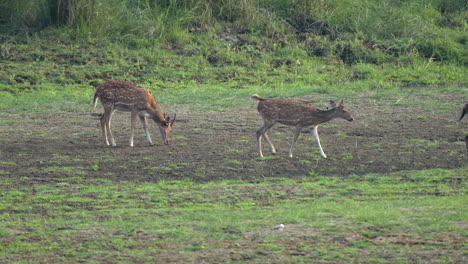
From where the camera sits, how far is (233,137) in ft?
49.8

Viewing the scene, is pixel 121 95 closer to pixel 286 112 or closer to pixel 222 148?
pixel 222 148

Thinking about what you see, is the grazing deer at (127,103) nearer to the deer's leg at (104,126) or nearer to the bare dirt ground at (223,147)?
the deer's leg at (104,126)

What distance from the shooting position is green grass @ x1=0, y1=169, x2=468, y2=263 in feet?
28.3

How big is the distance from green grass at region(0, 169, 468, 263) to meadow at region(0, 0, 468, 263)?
0.03 m

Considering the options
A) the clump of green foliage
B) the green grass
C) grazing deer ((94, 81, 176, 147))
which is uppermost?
the green grass

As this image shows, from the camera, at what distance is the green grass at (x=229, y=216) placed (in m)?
8.62

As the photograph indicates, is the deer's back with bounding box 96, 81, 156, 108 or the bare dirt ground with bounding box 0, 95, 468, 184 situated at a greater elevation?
the deer's back with bounding box 96, 81, 156, 108

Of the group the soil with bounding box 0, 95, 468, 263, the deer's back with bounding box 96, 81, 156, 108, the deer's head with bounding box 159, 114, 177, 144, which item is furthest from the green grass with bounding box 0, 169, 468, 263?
the deer's back with bounding box 96, 81, 156, 108

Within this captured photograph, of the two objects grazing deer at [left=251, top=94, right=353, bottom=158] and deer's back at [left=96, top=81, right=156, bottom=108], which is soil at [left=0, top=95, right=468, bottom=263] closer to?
grazing deer at [left=251, top=94, right=353, bottom=158]

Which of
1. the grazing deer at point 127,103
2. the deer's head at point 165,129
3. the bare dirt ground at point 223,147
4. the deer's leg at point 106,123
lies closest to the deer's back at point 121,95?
the grazing deer at point 127,103

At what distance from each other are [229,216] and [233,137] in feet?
17.8

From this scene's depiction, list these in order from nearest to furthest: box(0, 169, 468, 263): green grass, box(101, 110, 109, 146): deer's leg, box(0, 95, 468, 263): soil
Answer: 1. box(0, 169, 468, 263): green grass
2. box(0, 95, 468, 263): soil
3. box(101, 110, 109, 146): deer's leg

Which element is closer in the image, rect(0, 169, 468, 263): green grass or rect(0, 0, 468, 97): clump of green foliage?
rect(0, 169, 468, 263): green grass

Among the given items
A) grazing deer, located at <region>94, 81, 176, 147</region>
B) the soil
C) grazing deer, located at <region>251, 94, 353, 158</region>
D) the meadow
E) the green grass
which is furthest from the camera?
grazing deer, located at <region>94, 81, 176, 147</region>
